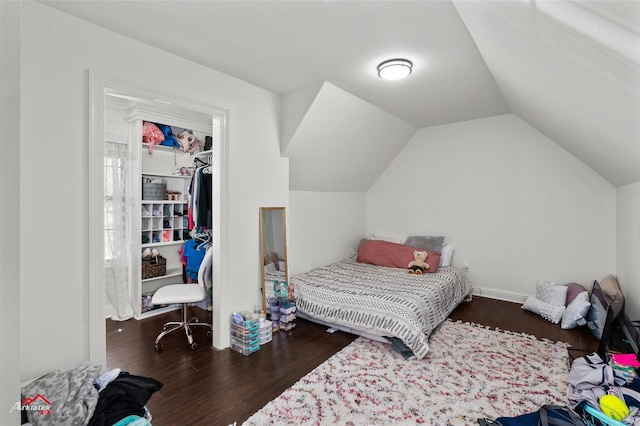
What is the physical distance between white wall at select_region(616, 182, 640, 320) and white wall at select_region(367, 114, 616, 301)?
28 centimetres

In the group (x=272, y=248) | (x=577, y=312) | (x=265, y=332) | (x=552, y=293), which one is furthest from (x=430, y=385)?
(x=552, y=293)

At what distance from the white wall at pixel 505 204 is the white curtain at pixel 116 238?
3.97 metres

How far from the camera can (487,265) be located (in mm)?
4496

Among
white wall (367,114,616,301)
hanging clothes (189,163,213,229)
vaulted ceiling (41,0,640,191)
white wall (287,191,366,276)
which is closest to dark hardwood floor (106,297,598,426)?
white wall (367,114,616,301)

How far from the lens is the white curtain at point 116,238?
12.1 feet

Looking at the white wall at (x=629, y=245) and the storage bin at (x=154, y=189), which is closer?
the white wall at (x=629, y=245)

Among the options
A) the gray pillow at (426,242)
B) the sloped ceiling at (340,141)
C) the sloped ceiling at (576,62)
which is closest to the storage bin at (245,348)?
the sloped ceiling at (340,141)

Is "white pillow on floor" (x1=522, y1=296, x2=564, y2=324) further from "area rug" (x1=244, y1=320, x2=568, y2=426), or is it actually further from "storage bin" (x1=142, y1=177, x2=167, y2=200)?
"storage bin" (x1=142, y1=177, x2=167, y2=200)

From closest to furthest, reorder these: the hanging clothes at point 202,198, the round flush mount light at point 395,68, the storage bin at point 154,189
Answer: the round flush mount light at point 395,68 < the hanging clothes at point 202,198 < the storage bin at point 154,189

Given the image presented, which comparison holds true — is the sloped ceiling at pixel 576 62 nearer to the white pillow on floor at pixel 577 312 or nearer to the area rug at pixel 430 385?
the white pillow on floor at pixel 577 312

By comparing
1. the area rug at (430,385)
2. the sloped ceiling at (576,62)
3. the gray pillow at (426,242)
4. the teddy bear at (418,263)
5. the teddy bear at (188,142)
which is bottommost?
the area rug at (430,385)

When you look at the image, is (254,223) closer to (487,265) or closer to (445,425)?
(445,425)

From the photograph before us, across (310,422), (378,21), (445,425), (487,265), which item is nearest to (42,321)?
(310,422)

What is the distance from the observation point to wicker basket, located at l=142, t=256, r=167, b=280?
386cm
